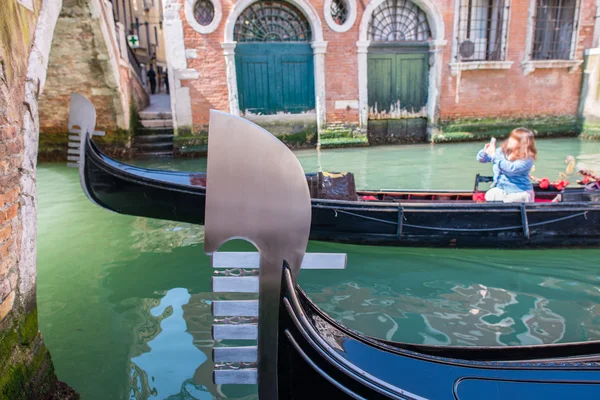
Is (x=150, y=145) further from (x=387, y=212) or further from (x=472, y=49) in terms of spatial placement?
(x=472, y=49)

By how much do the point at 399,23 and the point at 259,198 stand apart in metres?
6.66

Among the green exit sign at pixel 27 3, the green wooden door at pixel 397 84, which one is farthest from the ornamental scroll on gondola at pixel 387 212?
the green wooden door at pixel 397 84

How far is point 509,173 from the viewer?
279 cm

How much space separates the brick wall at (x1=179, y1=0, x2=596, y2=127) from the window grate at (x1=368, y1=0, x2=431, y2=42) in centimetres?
33

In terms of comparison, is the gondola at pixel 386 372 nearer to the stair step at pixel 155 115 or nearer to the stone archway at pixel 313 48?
the stone archway at pixel 313 48

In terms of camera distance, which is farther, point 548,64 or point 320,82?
point 548,64

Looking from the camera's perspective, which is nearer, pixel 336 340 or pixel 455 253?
pixel 336 340

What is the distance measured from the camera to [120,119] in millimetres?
6285

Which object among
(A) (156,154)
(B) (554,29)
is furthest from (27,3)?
(B) (554,29)

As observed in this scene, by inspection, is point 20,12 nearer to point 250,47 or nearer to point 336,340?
point 336,340

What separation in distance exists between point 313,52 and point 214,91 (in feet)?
5.02

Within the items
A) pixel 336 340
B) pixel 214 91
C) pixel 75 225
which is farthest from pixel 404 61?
pixel 336 340

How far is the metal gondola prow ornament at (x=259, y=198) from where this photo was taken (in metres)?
1.01

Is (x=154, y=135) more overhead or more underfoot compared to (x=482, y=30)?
more underfoot
